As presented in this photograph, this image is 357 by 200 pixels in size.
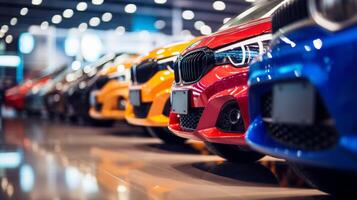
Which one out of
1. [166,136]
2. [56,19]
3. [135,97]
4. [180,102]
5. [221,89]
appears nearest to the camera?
[221,89]

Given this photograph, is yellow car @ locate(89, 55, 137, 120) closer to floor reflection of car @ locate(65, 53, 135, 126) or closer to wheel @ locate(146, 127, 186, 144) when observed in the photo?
floor reflection of car @ locate(65, 53, 135, 126)

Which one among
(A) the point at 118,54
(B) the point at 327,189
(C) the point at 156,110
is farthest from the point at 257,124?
(A) the point at 118,54

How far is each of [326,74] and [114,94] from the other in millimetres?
5756

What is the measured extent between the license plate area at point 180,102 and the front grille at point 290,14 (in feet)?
4.46

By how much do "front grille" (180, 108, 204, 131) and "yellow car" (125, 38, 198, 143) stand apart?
36.4 inches

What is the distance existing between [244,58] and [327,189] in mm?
1122

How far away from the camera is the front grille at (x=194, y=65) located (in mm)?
3650

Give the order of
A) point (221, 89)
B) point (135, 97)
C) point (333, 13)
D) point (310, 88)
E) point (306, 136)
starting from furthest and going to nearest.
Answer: point (135, 97) < point (221, 89) < point (306, 136) < point (310, 88) < point (333, 13)

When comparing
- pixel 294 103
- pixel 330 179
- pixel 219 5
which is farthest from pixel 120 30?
pixel 294 103

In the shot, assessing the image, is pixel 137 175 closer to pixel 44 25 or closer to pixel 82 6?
pixel 82 6

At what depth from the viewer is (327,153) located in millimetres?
1912

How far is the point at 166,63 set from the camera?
5.13m

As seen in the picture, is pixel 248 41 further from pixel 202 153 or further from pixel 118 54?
pixel 118 54

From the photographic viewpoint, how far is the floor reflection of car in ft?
26.8
